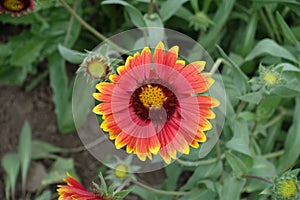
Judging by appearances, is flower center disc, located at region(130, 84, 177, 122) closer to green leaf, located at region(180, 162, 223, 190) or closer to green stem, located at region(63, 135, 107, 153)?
green leaf, located at region(180, 162, 223, 190)

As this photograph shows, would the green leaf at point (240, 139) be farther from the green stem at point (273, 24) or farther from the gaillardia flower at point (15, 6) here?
the gaillardia flower at point (15, 6)

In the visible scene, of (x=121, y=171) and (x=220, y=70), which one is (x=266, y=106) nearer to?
(x=220, y=70)

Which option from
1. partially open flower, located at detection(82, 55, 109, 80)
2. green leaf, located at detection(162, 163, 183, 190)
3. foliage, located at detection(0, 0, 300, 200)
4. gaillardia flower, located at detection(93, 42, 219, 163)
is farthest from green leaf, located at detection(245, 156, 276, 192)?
partially open flower, located at detection(82, 55, 109, 80)

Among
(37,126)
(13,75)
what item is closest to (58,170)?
(37,126)

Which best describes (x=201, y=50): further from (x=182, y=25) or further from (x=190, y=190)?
(x=190, y=190)

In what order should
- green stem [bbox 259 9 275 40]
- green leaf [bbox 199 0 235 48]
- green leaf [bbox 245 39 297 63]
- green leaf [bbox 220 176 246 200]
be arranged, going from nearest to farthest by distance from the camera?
green leaf [bbox 220 176 246 200], green leaf [bbox 245 39 297 63], green leaf [bbox 199 0 235 48], green stem [bbox 259 9 275 40]

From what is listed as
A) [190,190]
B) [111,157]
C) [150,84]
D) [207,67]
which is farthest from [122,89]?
[111,157]
